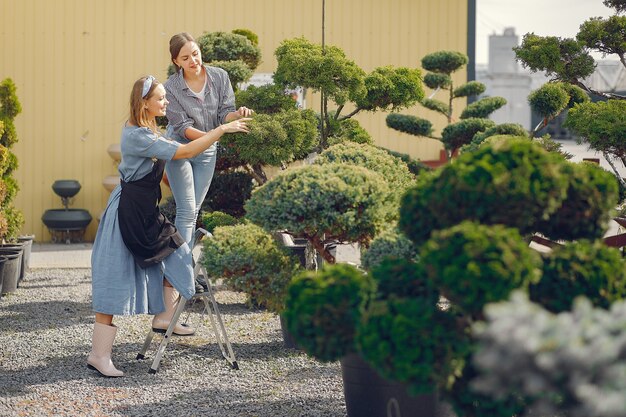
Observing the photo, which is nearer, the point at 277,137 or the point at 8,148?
the point at 277,137

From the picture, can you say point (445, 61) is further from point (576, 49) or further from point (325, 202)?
point (325, 202)

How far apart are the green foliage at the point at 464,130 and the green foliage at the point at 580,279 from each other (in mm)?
6252

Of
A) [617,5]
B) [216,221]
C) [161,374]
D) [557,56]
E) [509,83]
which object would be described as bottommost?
[509,83]

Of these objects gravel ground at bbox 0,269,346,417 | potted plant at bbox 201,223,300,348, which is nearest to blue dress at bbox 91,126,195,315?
gravel ground at bbox 0,269,346,417

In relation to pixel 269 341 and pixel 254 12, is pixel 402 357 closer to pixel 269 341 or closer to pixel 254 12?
pixel 269 341

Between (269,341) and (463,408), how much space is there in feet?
10.7

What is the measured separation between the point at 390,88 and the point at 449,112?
3806 mm

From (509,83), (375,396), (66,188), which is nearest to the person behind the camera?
(375,396)

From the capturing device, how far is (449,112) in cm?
1080

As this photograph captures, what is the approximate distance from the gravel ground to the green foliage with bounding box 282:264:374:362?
4.68ft

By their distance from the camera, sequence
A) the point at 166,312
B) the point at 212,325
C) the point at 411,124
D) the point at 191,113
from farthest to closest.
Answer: the point at 411,124 → the point at 191,113 → the point at 166,312 → the point at 212,325

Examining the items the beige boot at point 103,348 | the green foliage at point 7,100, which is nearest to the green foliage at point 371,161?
the beige boot at point 103,348

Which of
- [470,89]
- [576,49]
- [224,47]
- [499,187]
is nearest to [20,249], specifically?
[224,47]

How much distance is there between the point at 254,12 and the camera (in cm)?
1187
